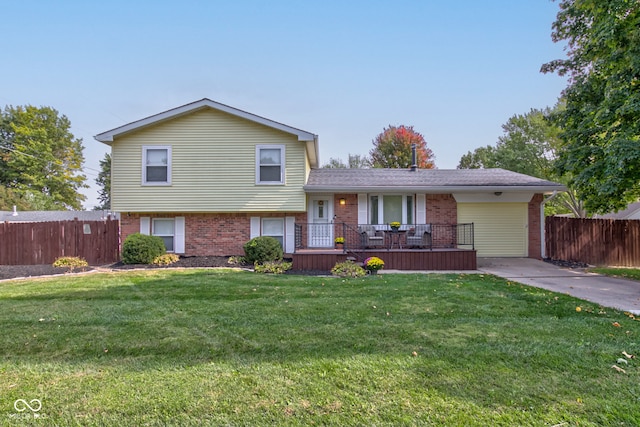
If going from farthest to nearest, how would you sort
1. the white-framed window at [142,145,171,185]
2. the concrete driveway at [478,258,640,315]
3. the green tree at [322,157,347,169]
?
the green tree at [322,157,347,169], the white-framed window at [142,145,171,185], the concrete driveway at [478,258,640,315]

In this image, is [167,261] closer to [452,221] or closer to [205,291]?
[205,291]

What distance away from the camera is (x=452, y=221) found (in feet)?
41.6

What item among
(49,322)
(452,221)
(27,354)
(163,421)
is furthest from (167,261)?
(452,221)

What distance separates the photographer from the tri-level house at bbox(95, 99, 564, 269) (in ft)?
38.5

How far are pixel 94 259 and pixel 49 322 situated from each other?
855cm

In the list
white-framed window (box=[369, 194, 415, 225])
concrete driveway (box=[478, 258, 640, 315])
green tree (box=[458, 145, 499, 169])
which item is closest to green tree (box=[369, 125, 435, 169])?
green tree (box=[458, 145, 499, 169])

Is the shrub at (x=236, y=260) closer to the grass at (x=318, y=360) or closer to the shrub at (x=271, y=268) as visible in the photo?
the shrub at (x=271, y=268)

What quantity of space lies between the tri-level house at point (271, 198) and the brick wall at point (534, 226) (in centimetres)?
4

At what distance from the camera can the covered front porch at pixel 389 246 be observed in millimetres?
10250

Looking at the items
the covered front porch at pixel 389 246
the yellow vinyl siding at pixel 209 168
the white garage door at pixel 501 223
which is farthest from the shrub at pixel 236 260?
the white garage door at pixel 501 223

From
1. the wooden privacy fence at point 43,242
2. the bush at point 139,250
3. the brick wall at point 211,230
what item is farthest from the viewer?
the brick wall at point 211,230

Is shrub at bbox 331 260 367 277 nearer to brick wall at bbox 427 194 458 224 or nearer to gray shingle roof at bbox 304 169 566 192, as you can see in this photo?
gray shingle roof at bbox 304 169 566 192

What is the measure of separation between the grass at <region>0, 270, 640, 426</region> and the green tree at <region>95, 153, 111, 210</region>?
4795 centimetres
